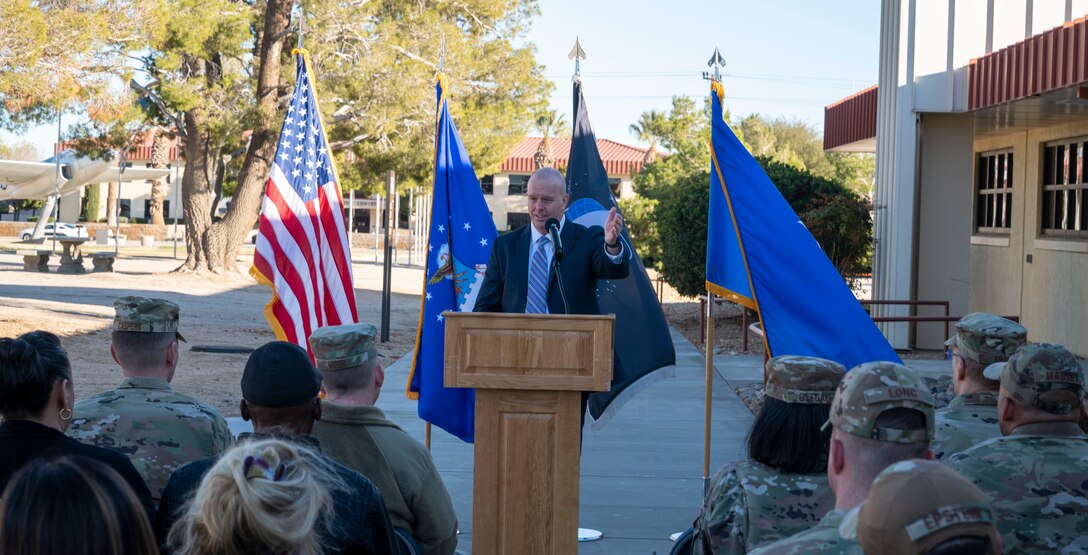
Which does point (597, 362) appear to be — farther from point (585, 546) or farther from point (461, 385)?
point (585, 546)

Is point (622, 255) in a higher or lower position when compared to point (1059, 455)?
higher

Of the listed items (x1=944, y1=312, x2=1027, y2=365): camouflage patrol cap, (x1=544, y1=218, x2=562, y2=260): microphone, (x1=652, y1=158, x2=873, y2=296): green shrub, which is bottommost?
(x1=944, y1=312, x2=1027, y2=365): camouflage patrol cap

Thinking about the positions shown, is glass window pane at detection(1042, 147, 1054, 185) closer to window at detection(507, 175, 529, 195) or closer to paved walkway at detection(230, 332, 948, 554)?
paved walkway at detection(230, 332, 948, 554)

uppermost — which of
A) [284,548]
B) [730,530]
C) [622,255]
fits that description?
[622,255]

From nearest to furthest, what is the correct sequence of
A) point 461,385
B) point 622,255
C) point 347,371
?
point 347,371 → point 461,385 → point 622,255

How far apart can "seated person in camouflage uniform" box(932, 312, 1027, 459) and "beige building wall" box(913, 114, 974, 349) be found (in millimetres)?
12429

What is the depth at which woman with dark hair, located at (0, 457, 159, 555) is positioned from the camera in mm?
1951

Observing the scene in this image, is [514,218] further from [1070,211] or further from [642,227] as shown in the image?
[1070,211]

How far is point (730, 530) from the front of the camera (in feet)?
10.8

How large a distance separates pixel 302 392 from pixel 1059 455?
2.22m

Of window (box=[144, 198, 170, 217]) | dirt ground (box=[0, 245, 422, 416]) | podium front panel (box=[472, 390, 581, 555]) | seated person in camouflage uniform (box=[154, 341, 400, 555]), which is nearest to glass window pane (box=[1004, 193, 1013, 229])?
dirt ground (box=[0, 245, 422, 416])

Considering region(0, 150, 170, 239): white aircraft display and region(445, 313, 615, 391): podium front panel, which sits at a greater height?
region(0, 150, 170, 239): white aircraft display

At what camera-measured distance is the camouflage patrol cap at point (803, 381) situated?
312cm

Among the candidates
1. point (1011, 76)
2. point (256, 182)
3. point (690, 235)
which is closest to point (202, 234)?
point (256, 182)
